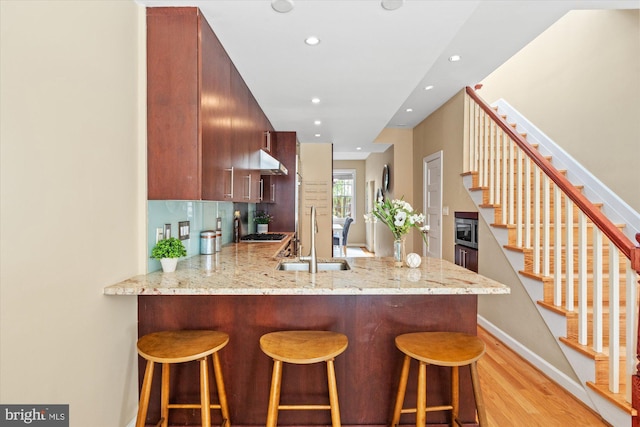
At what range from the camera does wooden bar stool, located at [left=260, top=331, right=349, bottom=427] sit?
1.43 metres

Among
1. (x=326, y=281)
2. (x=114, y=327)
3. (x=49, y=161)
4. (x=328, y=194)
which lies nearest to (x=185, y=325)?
(x=114, y=327)

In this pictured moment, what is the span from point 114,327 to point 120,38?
1440 millimetres

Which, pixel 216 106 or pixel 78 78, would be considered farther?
pixel 216 106

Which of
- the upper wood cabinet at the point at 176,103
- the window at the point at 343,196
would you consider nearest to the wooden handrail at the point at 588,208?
A: the upper wood cabinet at the point at 176,103

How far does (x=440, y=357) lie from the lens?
4.79 feet

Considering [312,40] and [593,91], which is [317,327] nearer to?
[312,40]

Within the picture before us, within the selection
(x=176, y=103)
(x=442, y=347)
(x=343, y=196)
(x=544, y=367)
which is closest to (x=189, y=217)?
(x=176, y=103)

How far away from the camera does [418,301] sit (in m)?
1.85

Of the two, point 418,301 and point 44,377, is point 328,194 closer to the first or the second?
point 418,301

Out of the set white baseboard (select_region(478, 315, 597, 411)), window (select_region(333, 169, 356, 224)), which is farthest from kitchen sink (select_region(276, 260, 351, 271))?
window (select_region(333, 169, 356, 224))

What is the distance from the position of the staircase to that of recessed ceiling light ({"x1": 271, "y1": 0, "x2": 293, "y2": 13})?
7.15ft

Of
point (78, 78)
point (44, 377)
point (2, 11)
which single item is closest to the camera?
point (2, 11)

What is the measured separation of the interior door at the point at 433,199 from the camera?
187 inches

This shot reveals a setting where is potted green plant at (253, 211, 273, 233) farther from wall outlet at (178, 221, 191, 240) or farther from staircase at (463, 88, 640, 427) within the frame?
staircase at (463, 88, 640, 427)
